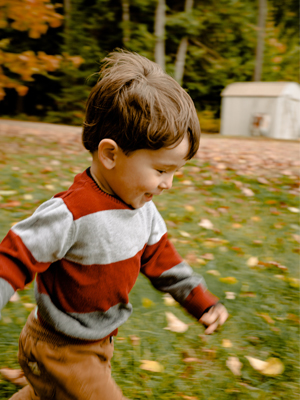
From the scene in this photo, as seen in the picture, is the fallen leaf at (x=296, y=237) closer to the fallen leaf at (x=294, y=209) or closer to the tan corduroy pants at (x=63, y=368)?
the fallen leaf at (x=294, y=209)

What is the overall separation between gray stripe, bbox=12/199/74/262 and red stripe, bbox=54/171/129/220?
1.3 inches

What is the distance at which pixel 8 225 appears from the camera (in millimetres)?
3234

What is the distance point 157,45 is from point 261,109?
11.8 ft

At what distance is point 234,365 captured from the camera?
2092 mm

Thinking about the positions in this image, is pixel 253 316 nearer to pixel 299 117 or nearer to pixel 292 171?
pixel 292 171

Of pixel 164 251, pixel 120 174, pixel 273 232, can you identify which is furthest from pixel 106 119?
pixel 273 232

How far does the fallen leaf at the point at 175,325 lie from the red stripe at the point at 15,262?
132 cm

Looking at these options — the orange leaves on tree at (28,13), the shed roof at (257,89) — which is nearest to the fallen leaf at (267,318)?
the orange leaves on tree at (28,13)

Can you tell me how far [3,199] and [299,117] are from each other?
1105cm

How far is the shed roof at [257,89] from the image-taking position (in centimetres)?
1117

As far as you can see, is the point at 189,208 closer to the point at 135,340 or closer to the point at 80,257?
the point at 135,340

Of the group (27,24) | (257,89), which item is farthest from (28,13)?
(257,89)

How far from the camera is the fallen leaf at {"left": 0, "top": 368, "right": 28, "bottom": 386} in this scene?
6.17 feet

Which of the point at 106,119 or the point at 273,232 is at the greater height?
the point at 106,119
